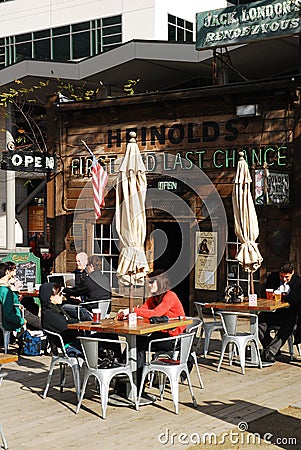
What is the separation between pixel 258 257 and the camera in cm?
1175

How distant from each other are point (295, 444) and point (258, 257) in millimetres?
4865

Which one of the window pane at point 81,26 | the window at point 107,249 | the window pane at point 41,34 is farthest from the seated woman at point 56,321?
the window pane at point 41,34

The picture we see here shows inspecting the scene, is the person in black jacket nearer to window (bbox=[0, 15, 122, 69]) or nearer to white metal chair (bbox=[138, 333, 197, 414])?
white metal chair (bbox=[138, 333, 197, 414])

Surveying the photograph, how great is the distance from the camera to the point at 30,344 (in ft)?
38.9

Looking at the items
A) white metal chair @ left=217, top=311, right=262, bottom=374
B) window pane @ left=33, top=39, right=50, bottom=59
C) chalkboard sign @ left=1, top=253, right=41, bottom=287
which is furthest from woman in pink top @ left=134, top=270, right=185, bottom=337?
window pane @ left=33, top=39, right=50, bottom=59

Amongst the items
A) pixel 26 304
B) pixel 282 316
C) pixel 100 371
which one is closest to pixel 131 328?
pixel 100 371

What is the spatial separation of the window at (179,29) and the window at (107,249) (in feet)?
49.1

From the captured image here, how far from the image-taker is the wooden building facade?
14.7 m

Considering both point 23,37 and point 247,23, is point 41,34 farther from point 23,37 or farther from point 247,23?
point 247,23

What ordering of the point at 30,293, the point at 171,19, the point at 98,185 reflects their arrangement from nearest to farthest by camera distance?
the point at 30,293
the point at 98,185
the point at 171,19

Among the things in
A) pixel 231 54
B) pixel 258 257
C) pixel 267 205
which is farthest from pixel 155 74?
pixel 258 257

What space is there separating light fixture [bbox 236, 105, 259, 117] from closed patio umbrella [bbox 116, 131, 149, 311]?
230 inches

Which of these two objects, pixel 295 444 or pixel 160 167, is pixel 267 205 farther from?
pixel 295 444

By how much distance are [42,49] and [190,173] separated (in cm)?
1855
